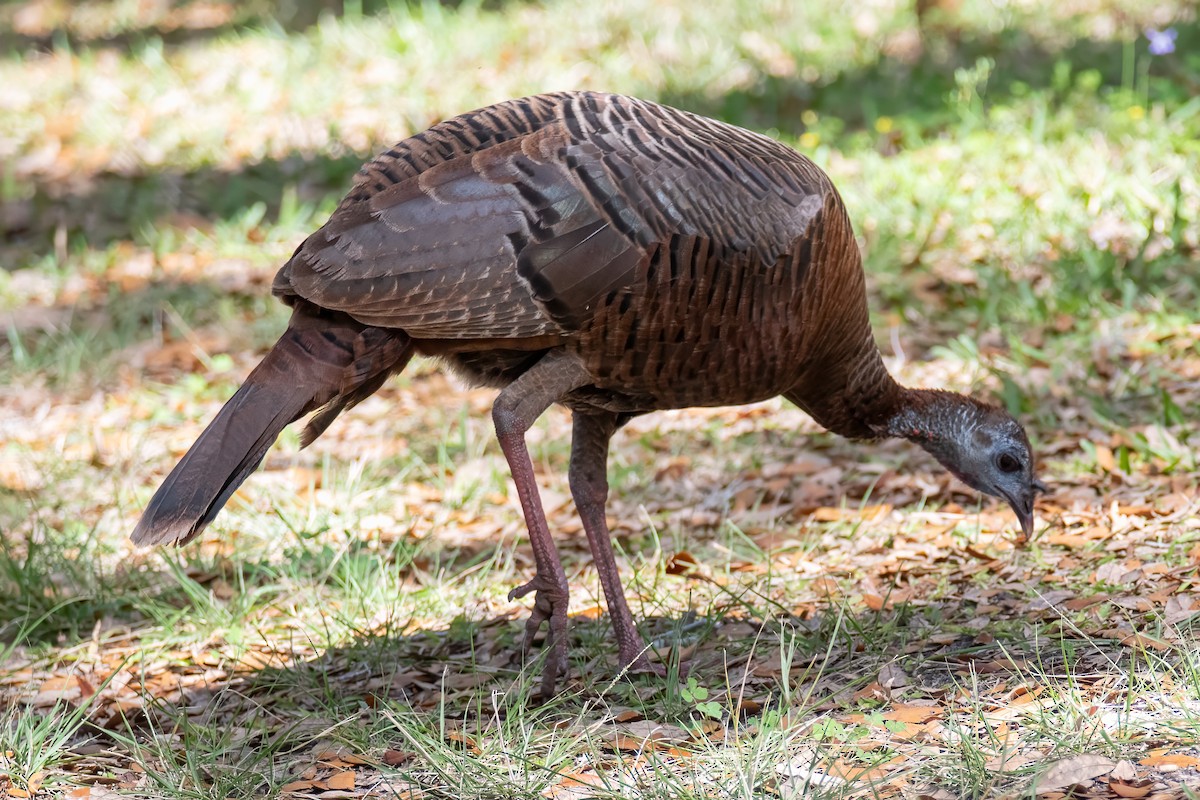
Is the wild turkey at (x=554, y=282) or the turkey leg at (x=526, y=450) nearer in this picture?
the wild turkey at (x=554, y=282)

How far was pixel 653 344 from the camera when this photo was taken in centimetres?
395

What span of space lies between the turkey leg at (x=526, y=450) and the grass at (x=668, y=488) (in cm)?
20

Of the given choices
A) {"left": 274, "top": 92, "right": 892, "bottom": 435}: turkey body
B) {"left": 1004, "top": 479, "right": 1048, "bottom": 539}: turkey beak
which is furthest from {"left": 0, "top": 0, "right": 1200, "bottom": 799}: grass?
{"left": 274, "top": 92, "right": 892, "bottom": 435}: turkey body

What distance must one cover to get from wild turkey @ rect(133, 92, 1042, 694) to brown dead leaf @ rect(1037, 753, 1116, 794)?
4.41 ft

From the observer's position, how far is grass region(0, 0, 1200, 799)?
350 cm

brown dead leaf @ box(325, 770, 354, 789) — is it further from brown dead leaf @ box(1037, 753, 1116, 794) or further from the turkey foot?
brown dead leaf @ box(1037, 753, 1116, 794)

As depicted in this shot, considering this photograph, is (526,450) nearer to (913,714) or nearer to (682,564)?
(682,564)

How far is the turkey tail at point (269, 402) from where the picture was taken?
145 inches

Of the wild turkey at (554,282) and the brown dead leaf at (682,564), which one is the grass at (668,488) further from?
the wild turkey at (554,282)

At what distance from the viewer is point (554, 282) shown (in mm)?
3793

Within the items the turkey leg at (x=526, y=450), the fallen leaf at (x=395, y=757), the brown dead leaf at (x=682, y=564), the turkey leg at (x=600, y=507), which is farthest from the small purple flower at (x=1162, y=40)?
the fallen leaf at (x=395, y=757)

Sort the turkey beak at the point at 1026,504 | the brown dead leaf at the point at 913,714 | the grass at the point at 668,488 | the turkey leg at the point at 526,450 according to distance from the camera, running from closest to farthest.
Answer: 1. the brown dead leaf at the point at 913,714
2. the grass at the point at 668,488
3. the turkey leg at the point at 526,450
4. the turkey beak at the point at 1026,504

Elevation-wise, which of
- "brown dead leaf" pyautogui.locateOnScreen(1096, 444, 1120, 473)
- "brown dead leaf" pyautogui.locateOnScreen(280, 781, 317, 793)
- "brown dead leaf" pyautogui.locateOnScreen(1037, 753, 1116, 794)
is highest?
"brown dead leaf" pyautogui.locateOnScreen(1037, 753, 1116, 794)

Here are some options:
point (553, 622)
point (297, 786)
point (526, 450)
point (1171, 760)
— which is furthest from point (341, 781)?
point (1171, 760)
